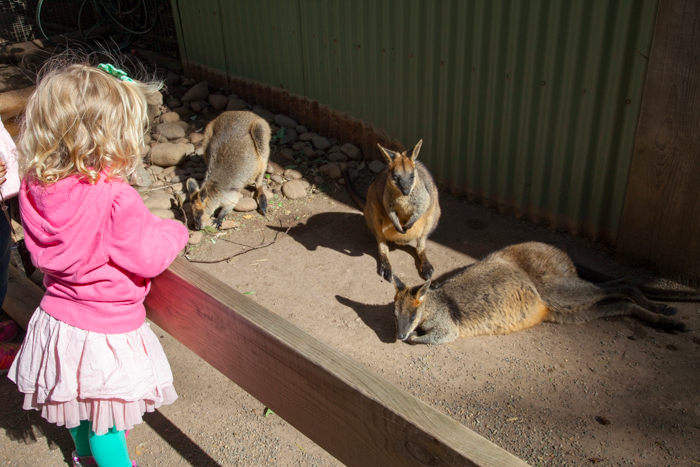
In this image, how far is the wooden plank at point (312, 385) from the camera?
1114 mm

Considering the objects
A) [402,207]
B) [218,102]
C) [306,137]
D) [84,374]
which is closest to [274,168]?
[306,137]

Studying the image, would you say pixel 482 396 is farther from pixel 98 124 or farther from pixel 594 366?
pixel 98 124

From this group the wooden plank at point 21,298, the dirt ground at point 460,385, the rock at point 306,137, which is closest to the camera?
the dirt ground at point 460,385

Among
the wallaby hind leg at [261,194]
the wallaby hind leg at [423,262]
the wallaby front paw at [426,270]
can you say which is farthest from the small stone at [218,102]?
the wallaby front paw at [426,270]

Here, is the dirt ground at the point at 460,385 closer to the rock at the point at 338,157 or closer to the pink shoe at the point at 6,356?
the pink shoe at the point at 6,356

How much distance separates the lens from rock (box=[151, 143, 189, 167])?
6109 millimetres

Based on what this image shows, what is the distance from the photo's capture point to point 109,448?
204 centimetres

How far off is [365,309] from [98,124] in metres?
2.66

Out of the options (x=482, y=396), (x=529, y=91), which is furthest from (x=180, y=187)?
(x=482, y=396)

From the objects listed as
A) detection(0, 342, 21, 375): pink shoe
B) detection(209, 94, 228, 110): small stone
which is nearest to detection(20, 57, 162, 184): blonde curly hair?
detection(0, 342, 21, 375): pink shoe

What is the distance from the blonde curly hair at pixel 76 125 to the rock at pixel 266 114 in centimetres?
530

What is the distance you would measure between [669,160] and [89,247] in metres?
3.63

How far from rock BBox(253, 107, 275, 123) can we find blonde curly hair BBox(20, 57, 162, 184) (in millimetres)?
5296

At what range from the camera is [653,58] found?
3.60 meters
